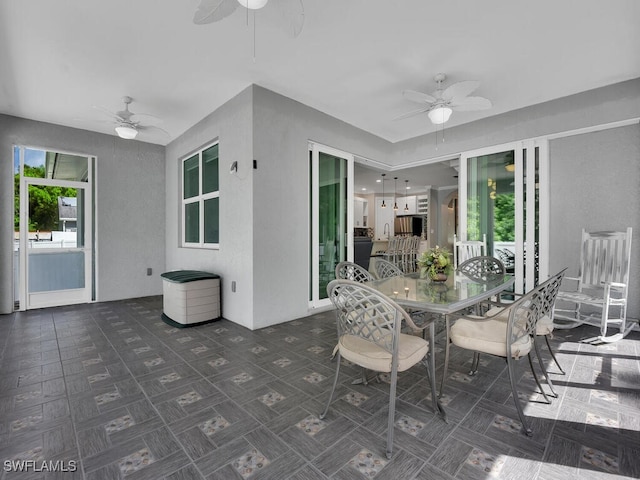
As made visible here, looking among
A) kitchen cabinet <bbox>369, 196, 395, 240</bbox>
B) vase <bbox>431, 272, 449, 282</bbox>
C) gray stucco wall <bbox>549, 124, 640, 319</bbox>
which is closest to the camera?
vase <bbox>431, 272, 449, 282</bbox>

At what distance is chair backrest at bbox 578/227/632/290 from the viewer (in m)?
3.36

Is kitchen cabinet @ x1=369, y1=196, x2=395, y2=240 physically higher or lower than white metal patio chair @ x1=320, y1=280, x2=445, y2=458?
higher

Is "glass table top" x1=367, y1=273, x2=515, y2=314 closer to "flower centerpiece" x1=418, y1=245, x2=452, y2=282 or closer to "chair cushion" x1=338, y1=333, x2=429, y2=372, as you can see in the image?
"flower centerpiece" x1=418, y1=245, x2=452, y2=282

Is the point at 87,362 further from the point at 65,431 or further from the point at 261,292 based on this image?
the point at 261,292

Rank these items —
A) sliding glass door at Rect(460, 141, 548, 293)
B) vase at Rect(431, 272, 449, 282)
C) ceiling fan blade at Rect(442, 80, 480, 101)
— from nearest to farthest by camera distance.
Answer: vase at Rect(431, 272, 449, 282) < ceiling fan blade at Rect(442, 80, 480, 101) < sliding glass door at Rect(460, 141, 548, 293)

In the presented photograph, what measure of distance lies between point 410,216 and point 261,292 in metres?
9.88

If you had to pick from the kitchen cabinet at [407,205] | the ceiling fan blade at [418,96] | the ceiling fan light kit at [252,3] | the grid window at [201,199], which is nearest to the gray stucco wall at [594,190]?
the ceiling fan blade at [418,96]

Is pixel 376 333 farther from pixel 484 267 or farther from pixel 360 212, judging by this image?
pixel 360 212

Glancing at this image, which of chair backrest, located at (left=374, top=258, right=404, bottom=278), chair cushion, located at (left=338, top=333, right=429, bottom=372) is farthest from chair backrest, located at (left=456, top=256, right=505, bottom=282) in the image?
chair cushion, located at (left=338, top=333, right=429, bottom=372)

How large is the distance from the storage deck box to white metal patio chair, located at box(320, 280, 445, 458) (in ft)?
8.24

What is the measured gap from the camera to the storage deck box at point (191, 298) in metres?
3.69

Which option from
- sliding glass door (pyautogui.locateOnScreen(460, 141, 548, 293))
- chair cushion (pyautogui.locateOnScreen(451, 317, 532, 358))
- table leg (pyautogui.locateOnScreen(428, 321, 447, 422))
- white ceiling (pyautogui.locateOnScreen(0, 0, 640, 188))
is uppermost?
white ceiling (pyautogui.locateOnScreen(0, 0, 640, 188))

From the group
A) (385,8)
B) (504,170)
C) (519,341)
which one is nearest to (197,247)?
(385,8)

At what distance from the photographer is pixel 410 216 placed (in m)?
12.3
